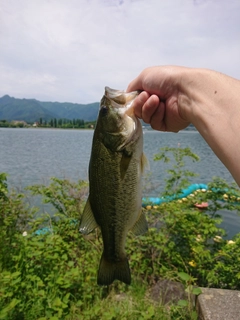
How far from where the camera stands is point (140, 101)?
2238mm

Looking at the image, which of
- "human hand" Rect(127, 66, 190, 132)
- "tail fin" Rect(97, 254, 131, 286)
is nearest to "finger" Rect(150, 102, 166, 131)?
"human hand" Rect(127, 66, 190, 132)

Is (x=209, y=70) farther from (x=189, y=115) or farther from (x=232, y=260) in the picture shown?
(x=232, y=260)

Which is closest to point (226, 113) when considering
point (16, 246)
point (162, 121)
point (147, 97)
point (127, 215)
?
point (147, 97)

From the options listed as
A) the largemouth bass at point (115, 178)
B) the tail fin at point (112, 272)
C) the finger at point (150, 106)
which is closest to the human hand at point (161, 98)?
the finger at point (150, 106)

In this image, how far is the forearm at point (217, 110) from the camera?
1614 mm

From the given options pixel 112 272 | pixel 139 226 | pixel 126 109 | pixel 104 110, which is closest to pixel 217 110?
pixel 126 109

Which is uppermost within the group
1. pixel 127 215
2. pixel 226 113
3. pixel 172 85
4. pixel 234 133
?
pixel 172 85

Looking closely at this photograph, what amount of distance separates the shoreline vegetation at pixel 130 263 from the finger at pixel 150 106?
2.41 meters

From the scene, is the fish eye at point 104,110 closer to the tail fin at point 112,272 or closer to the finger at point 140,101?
the finger at point 140,101

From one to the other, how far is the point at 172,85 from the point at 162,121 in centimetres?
36

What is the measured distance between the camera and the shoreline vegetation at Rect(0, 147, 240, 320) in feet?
12.0

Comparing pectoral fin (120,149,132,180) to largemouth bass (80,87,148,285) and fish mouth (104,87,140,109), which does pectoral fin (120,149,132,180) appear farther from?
fish mouth (104,87,140,109)

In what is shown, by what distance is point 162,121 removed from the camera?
8.38ft

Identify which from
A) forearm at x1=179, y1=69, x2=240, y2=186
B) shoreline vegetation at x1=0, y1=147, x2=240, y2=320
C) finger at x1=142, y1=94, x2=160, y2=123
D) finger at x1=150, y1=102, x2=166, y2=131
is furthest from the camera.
→ shoreline vegetation at x1=0, y1=147, x2=240, y2=320
